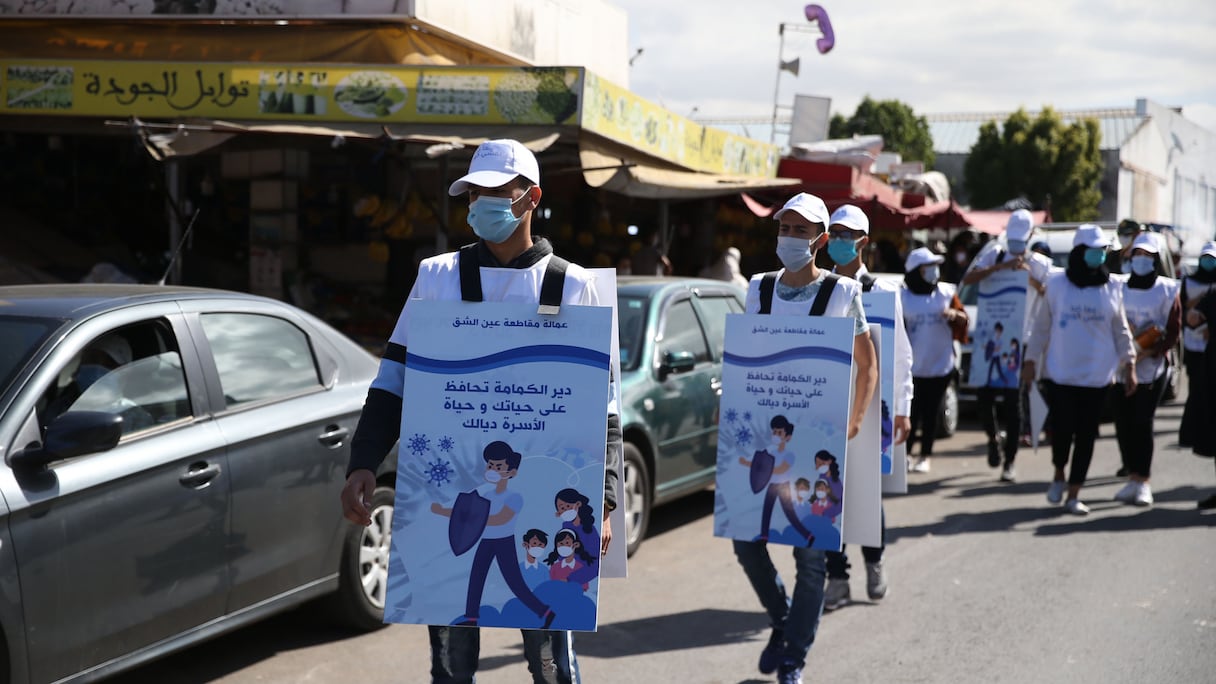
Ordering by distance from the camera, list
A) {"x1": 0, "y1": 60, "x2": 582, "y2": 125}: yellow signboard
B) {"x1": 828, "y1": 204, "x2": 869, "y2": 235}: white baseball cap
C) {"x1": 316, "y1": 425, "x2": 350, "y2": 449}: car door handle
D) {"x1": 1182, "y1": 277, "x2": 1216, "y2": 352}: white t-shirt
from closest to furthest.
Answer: {"x1": 316, "y1": 425, "x2": 350, "y2": 449}: car door handle → {"x1": 828, "y1": 204, "x2": 869, "y2": 235}: white baseball cap → {"x1": 1182, "y1": 277, "x2": 1216, "y2": 352}: white t-shirt → {"x1": 0, "y1": 60, "x2": 582, "y2": 125}: yellow signboard

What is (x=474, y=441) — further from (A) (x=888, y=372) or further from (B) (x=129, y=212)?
(B) (x=129, y=212)

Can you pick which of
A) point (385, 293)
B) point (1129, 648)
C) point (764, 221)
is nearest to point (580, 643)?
point (1129, 648)

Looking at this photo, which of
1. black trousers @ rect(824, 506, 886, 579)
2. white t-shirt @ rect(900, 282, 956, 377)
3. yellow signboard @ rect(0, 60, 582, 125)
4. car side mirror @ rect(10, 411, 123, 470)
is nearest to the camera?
car side mirror @ rect(10, 411, 123, 470)

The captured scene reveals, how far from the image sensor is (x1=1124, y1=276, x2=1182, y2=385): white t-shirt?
30.7 ft

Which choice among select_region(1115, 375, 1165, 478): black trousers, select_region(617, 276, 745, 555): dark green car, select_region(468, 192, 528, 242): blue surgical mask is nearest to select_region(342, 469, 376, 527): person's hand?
select_region(468, 192, 528, 242): blue surgical mask

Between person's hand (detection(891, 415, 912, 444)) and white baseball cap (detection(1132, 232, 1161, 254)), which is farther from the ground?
white baseball cap (detection(1132, 232, 1161, 254))

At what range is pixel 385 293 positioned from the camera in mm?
15930

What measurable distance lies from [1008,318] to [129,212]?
11274 mm

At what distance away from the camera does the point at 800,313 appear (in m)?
5.09

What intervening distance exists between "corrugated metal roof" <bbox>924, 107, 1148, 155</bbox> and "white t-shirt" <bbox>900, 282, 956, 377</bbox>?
160 feet

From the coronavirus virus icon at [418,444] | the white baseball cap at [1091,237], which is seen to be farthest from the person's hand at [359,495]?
the white baseball cap at [1091,237]

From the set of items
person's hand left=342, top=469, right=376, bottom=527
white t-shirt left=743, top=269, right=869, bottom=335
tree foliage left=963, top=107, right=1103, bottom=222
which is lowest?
person's hand left=342, top=469, right=376, bottom=527

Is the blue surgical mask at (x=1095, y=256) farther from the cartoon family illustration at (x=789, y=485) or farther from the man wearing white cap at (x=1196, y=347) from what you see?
the cartoon family illustration at (x=789, y=485)

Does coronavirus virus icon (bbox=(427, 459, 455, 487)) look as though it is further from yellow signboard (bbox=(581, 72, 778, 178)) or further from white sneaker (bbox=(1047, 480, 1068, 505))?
yellow signboard (bbox=(581, 72, 778, 178))
